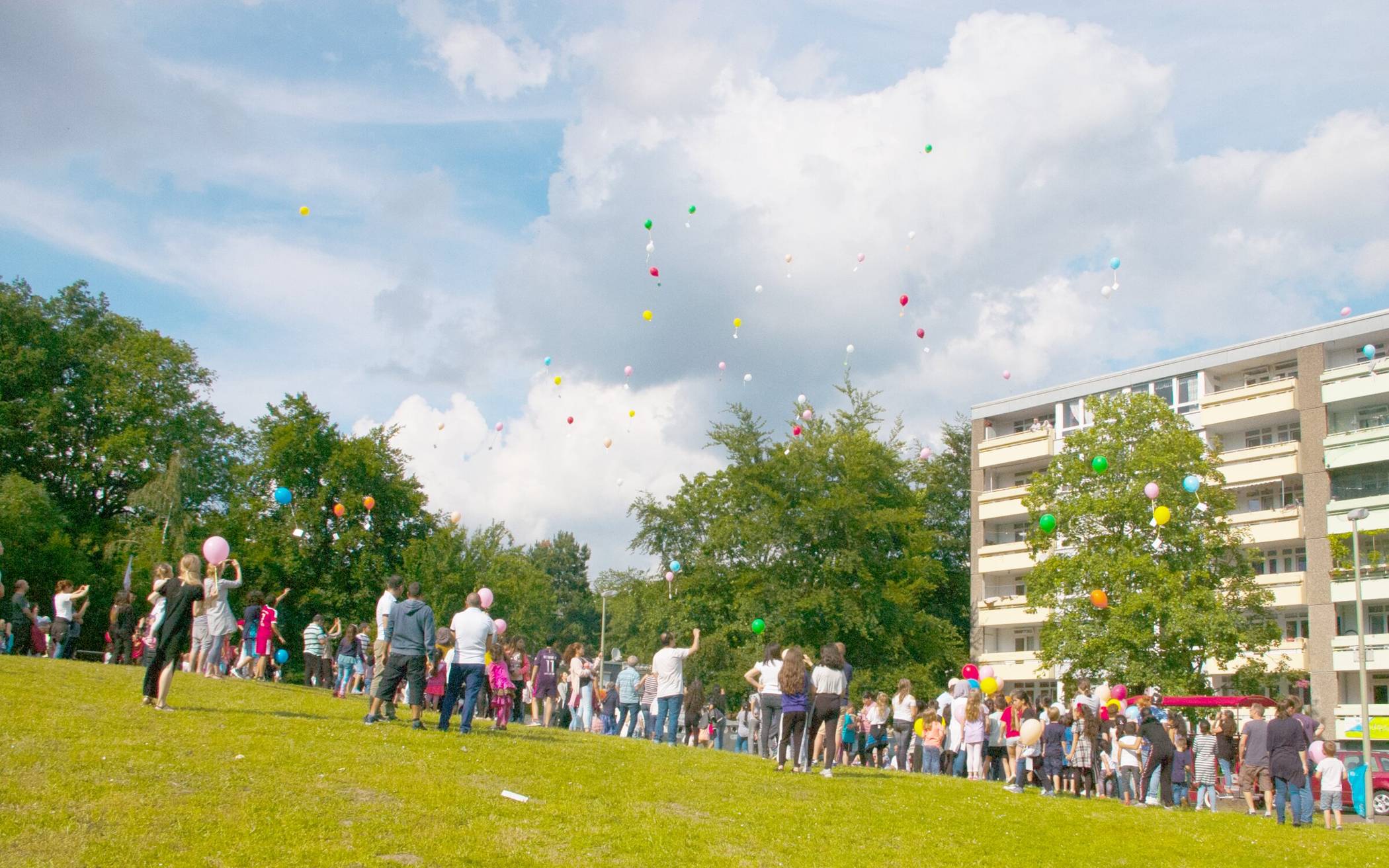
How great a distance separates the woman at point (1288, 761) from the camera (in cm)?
1898

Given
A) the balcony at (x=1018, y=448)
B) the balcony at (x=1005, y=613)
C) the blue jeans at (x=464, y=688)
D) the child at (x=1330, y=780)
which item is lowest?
the child at (x=1330, y=780)

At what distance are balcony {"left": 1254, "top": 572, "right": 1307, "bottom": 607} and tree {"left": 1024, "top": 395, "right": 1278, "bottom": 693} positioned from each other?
6313 millimetres

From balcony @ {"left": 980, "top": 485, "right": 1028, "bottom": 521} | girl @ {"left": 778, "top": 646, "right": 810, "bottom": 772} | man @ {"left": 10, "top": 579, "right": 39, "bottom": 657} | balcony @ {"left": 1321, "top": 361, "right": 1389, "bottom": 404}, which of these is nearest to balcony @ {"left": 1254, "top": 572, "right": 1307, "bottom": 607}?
balcony @ {"left": 1321, "top": 361, "right": 1389, "bottom": 404}

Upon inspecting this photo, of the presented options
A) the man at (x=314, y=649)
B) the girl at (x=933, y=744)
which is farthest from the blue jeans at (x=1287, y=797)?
the man at (x=314, y=649)

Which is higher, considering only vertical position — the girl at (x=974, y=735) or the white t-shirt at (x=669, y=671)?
the white t-shirt at (x=669, y=671)

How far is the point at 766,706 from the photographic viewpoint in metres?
21.3

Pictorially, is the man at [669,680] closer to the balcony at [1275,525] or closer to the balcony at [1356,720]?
the balcony at [1356,720]

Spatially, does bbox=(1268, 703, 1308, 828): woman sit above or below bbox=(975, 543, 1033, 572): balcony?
below

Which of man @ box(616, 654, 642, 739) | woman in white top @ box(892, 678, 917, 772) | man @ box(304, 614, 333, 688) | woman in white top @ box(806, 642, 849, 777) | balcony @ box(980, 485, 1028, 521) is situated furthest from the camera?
balcony @ box(980, 485, 1028, 521)

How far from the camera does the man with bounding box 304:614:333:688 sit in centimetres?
2909

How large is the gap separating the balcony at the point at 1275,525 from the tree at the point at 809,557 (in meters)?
14.7

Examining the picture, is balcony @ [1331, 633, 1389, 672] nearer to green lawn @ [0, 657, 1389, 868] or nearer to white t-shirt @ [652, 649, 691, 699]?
green lawn @ [0, 657, 1389, 868]

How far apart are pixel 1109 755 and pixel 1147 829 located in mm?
6645

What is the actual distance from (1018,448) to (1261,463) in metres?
14.6
